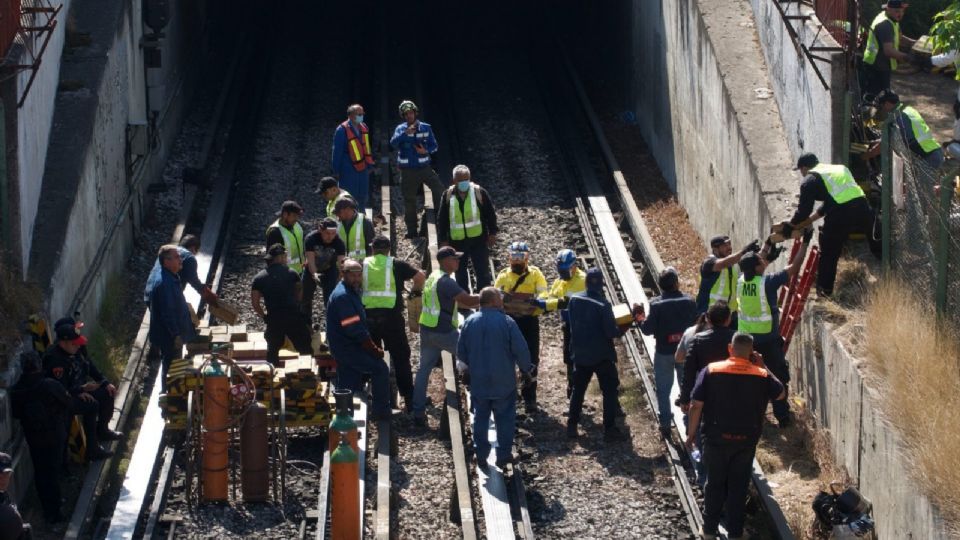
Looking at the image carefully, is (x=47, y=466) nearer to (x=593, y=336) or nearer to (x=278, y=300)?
(x=278, y=300)

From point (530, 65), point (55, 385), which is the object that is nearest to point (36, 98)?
point (55, 385)

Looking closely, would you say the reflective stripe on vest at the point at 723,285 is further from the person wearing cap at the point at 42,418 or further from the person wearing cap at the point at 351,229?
the person wearing cap at the point at 42,418

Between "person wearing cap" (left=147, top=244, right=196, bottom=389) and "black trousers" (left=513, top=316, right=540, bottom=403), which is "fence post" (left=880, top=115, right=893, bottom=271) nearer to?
"black trousers" (left=513, top=316, right=540, bottom=403)

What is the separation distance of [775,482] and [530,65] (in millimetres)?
14601

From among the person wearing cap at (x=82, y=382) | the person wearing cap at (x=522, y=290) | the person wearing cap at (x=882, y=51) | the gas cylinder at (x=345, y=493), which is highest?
the person wearing cap at (x=882, y=51)

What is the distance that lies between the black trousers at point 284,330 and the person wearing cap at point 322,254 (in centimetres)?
64

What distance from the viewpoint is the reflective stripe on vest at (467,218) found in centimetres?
1759

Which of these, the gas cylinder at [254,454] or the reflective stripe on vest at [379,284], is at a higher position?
the reflective stripe on vest at [379,284]

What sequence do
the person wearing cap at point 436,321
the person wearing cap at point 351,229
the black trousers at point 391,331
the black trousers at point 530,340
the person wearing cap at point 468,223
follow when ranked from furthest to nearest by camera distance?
the person wearing cap at point 468,223 < the person wearing cap at point 351,229 < the black trousers at point 530,340 < the black trousers at point 391,331 < the person wearing cap at point 436,321

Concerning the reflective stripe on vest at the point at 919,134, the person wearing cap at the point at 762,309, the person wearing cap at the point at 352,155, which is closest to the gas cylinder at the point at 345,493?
the person wearing cap at the point at 762,309

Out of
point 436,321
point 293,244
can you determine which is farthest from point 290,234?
point 436,321

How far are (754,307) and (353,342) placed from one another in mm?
3544

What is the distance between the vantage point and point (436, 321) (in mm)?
15578

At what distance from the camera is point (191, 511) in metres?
13.9
